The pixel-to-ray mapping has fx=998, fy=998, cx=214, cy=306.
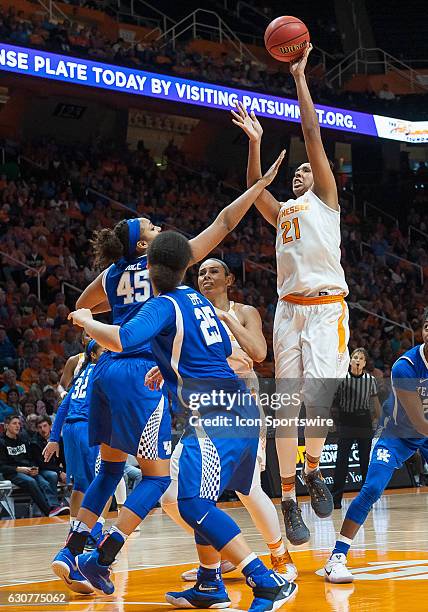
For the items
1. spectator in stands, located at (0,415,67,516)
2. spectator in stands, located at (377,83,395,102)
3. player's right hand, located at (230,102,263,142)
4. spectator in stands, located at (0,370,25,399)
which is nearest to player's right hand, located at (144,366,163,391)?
player's right hand, located at (230,102,263,142)

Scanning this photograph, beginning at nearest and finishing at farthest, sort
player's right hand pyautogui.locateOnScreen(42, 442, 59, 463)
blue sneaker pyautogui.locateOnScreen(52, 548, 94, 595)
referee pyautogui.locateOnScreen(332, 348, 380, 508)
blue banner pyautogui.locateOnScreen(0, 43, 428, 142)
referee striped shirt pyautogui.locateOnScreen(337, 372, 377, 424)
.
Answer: blue sneaker pyautogui.locateOnScreen(52, 548, 94, 595)
player's right hand pyautogui.locateOnScreen(42, 442, 59, 463)
referee pyautogui.locateOnScreen(332, 348, 380, 508)
referee striped shirt pyautogui.locateOnScreen(337, 372, 377, 424)
blue banner pyautogui.locateOnScreen(0, 43, 428, 142)

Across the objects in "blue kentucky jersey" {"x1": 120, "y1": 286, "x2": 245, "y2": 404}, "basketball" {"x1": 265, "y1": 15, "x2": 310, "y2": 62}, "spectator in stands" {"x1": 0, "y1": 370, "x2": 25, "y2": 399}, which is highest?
"basketball" {"x1": 265, "y1": 15, "x2": 310, "y2": 62}

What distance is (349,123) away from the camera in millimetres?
22734

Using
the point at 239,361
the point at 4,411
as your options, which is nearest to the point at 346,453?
the point at 4,411

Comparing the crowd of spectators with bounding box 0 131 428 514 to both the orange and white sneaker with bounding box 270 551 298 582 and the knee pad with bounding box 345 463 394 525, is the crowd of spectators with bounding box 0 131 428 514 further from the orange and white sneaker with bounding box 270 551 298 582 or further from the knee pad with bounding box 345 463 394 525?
the knee pad with bounding box 345 463 394 525

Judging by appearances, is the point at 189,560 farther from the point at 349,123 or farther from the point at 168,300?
the point at 349,123

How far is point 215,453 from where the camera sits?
5012 mm

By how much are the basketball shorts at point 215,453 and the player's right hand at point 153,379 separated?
0.68 metres

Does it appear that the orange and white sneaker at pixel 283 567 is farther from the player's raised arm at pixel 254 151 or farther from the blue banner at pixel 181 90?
the blue banner at pixel 181 90

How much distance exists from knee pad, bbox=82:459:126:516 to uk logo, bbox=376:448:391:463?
163cm

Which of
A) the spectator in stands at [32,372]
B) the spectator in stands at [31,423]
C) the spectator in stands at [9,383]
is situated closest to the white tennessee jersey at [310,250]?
the spectator in stands at [31,423]

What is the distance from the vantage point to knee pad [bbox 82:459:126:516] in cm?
611

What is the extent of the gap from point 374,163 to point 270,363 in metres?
10.1

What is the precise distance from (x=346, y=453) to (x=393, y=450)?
6.56 metres
